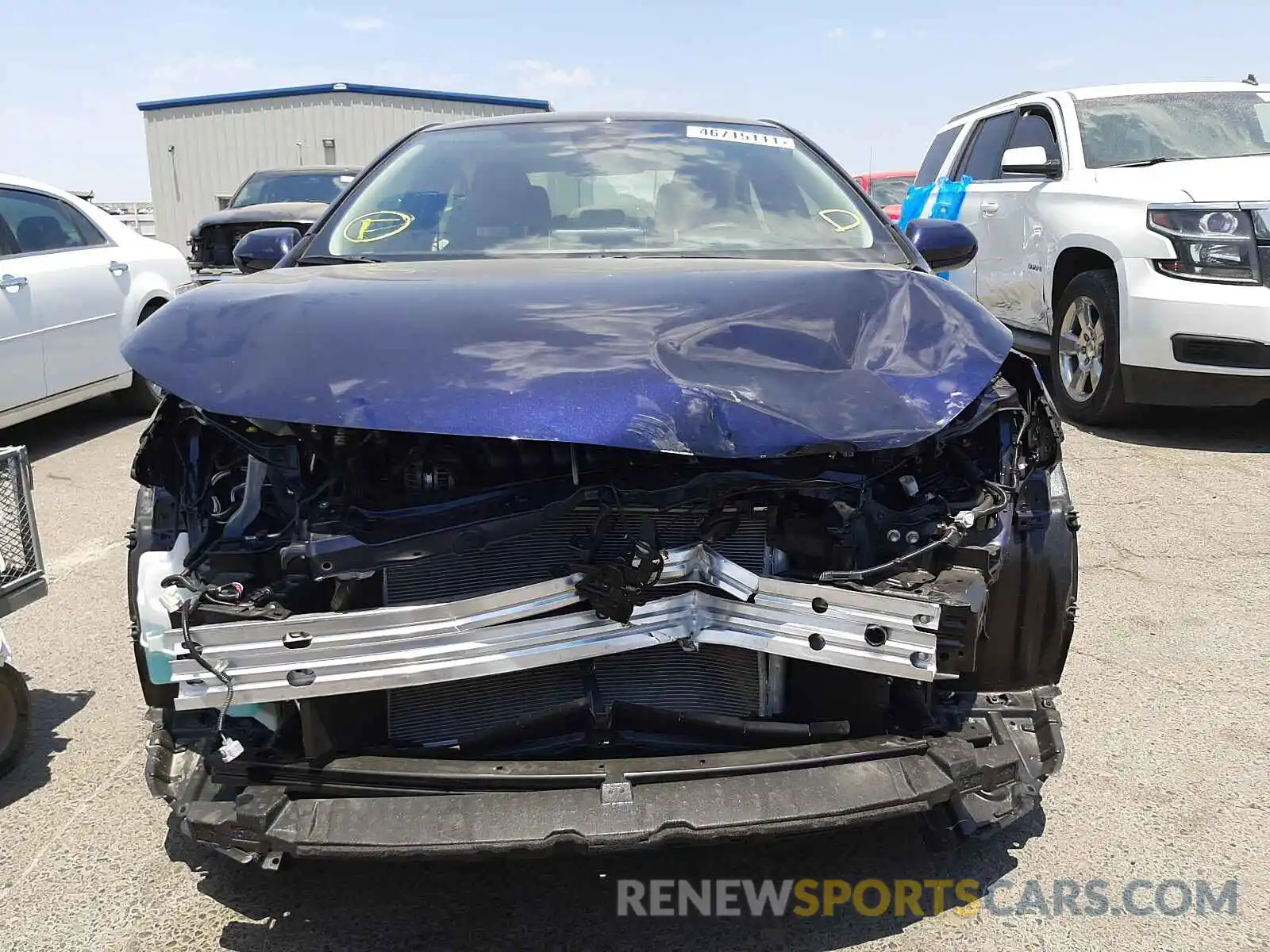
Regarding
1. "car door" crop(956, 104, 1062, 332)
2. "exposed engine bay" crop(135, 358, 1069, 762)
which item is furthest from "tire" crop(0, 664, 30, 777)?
"car door" crop(956, 104, 1062, 332)

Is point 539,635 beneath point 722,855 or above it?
above

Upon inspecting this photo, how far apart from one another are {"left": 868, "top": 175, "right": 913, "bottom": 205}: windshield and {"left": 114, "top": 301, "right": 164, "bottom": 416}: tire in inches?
398

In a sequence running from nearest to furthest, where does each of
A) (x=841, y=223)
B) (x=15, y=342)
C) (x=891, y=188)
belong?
1. (x=841, y=223)
2. (x=15, y=342)
3. (x=891, y=188)

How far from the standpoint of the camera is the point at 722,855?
7.91 ft

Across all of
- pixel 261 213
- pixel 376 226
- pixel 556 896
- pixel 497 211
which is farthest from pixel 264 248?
pixel 261 213

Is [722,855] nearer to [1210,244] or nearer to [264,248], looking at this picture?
[264,248]

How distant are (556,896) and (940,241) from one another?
239 cm

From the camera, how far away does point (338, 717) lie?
6.75ft

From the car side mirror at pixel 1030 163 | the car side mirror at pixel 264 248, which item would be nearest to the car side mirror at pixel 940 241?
the car side mirror at pixel 264 248

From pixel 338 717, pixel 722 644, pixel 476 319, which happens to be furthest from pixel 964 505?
pixel 338 717

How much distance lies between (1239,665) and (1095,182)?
12.3 ft

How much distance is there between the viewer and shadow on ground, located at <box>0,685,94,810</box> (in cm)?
276

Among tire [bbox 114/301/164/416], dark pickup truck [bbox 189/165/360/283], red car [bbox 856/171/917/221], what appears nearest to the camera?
tire [bbox 114/301/164/416]

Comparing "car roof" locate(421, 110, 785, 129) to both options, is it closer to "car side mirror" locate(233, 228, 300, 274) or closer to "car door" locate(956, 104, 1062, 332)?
"car side mirror" locate(233, 228, 300, 274)
